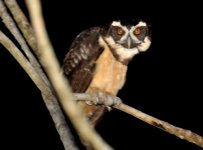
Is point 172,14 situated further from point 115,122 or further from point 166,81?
point 115,122

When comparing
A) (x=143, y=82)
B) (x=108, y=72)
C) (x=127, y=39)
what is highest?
(x=127, y=39)

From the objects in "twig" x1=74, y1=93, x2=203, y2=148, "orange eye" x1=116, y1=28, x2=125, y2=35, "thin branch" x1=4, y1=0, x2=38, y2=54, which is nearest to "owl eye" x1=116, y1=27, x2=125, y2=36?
"orange eye" x1=116, y1=28, x2=125, y2=35

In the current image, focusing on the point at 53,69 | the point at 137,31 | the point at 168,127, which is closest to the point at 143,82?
the point at 137,31

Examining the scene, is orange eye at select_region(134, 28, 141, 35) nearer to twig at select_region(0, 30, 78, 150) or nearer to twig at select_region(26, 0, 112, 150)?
twig at select_region(0, 30, 78, 150)

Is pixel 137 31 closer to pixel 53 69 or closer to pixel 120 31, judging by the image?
pixel 120 31

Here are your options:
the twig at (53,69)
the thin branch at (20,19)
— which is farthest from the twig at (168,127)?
the twig at (53,69)

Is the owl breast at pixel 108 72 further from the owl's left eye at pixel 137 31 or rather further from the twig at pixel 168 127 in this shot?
the twig at pixel 168 127

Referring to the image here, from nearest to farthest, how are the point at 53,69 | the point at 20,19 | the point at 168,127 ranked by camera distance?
the point at 53,69 → the point at 20,19 → the point at 168,127
